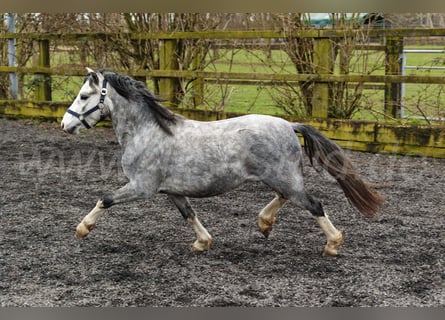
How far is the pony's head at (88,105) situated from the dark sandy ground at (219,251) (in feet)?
2.98

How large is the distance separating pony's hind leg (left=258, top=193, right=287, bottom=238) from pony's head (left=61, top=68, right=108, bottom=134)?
4.54ft

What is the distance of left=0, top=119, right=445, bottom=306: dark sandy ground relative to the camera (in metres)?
A: 3.52

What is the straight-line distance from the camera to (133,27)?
33.3 ft

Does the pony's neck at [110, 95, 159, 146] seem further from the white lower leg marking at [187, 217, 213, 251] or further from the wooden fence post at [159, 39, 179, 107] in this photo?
the wooden fence post at [159, 39, 179, 107]

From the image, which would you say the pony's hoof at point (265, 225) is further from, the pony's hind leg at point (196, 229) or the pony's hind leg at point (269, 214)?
the pony's hind leg at point (196, 229)

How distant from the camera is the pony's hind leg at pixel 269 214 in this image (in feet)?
14.8

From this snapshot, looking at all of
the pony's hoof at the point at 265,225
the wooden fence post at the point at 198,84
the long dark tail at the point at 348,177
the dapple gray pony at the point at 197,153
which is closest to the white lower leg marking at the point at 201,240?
the dapple gray pony at the point at 197,153

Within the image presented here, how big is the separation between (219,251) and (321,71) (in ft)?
15.5

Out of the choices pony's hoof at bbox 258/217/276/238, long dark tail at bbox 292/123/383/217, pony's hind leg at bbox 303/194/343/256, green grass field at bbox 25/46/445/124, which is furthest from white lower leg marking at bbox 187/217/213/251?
green grass field at bbox 25/46/445/124

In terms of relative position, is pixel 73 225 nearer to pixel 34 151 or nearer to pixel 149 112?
pixel 149 112

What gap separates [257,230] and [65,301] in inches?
74.9

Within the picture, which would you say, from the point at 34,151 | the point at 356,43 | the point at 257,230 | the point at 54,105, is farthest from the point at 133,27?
the point at 257,230

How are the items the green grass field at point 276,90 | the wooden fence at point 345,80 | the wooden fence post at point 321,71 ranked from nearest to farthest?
the wooden fence at point 345,80, the green grass field at point 276,90, the wooden fence post at point 321,71

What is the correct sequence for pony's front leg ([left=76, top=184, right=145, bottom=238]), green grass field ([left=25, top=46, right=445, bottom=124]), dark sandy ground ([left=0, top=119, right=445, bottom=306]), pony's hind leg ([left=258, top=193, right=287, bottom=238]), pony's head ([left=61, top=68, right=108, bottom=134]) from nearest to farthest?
dark sandy ground ([left=0, top=119, right=445, bottom=306]) < pony's front leg ([left=76, top=184, right=145, bottom=238]) < pony's head ([left=61, top=68, right=108, bottom=134]) < pony's hind leg ([left=258, top=193, right=287, bottom=238]) < green grass field ([left=25, top=46, right=445, bottom=124])
